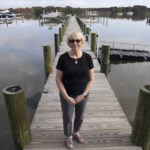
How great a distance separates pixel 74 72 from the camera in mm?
2133

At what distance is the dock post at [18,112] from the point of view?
228 centimetres

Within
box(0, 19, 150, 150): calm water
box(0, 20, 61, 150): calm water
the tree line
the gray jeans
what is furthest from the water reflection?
the tree line

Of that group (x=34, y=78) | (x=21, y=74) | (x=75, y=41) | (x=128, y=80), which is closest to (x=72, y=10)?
(x=21, y=74)

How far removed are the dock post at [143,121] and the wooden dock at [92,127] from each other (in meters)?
0.15

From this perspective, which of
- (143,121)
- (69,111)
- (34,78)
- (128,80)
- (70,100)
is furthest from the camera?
(34,78)

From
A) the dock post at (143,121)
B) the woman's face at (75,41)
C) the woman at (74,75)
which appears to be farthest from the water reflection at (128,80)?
the woman's face at (75,41)

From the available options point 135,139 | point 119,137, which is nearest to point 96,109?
point 119,137

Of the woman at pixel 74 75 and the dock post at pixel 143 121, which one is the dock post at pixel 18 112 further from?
the dock post at pixel 143 121

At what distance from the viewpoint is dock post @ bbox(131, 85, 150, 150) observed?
234 centimetres

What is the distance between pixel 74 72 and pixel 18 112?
1138 millimetres

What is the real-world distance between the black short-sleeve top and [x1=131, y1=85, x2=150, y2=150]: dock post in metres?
0.94

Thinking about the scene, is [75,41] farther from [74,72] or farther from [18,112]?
[18,112]

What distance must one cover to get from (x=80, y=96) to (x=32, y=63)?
9750 mm

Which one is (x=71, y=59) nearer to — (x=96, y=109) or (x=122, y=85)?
(x=96, y=109)
